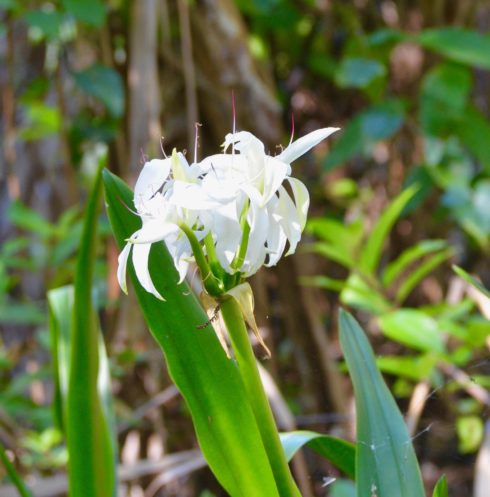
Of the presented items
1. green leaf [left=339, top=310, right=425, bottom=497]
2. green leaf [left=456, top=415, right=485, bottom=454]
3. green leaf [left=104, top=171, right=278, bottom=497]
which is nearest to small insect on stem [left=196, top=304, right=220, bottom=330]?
green leaf [left=104, top=171, right=278, bottom=497]

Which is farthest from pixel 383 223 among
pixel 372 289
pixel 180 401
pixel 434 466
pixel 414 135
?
pixel 434 466

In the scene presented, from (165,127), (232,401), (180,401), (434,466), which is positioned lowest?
(434,466)

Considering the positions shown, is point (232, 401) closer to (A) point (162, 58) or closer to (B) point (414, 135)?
(A) point (162, 58)

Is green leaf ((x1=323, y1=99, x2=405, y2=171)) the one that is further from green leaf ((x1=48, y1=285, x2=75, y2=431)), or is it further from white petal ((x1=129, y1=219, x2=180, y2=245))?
white petal ((x1=129, y1=219, x2=180, y2=245))

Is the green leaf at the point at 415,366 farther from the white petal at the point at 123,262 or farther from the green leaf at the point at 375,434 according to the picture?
the white petal at the point at 123,262

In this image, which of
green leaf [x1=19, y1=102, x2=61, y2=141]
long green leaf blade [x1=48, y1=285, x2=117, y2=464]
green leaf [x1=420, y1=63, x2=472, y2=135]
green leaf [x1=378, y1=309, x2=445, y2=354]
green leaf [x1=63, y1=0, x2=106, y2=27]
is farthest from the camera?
green leaf [x1=19, y1=102, x2=61, y2=141]

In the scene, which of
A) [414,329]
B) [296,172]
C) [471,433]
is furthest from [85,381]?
[296,172]
